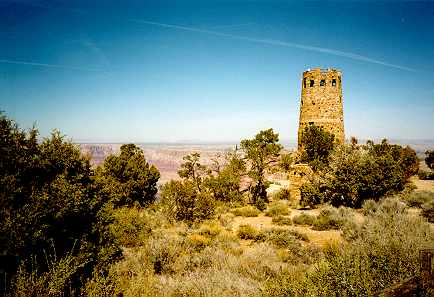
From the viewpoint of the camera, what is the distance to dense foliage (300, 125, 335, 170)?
2566 centimetres

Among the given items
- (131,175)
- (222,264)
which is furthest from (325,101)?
(222,264)

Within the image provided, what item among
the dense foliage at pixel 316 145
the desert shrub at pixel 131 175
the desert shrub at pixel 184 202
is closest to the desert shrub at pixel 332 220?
the desert shrub at pixel 184 202

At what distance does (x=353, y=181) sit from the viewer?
17.7 meters

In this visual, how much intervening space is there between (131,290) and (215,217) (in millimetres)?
10965

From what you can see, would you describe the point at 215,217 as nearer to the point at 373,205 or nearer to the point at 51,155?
the point at 373,205

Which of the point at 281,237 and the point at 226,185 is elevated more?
the point at 226,185

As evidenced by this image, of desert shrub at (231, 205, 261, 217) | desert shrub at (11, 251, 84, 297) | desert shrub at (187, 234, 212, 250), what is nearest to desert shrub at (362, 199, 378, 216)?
desert shrub at (231, 205, 261, 217)

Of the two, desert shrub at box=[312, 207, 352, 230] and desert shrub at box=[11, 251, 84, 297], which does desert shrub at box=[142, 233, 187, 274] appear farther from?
desert shrub at box=[312, 207, 352, 230]

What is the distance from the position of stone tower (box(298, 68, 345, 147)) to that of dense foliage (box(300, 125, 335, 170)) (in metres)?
1.77

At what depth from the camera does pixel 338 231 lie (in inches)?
532

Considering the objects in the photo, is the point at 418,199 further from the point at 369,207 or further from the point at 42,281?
the point at 42,281

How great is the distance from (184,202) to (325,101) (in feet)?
60.3

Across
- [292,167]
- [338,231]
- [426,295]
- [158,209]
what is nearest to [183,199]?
[158,209]

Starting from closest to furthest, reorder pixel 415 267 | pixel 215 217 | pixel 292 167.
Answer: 1. pixel 415 267
2. pixel 215 217
3. pixel 292 167
